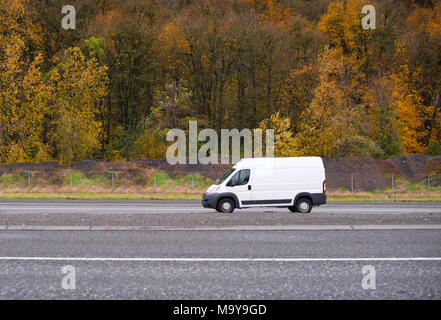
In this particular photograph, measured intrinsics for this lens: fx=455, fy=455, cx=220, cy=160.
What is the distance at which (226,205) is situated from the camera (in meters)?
17.7

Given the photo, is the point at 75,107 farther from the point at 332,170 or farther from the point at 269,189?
the point at 269,189

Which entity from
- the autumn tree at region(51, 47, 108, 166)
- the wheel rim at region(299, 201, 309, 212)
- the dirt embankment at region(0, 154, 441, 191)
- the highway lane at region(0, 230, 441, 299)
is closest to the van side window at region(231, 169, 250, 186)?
the wheel rim at region(299, 201, 309, 212)

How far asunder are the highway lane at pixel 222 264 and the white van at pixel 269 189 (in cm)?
687

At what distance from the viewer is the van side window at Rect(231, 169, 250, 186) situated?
58.5 feet

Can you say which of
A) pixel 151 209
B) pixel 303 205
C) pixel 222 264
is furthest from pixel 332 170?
pixel 222 264

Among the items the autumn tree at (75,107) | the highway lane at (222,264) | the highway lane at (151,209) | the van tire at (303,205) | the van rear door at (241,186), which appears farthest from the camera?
the autumn tree at (75,107)

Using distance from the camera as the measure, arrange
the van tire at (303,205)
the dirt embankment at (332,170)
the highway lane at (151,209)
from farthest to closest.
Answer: the dirt embankment at (332,170) → the van tire at (303,205) → the highway lane at (151,209)

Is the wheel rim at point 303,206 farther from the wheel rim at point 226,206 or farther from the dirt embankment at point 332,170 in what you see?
the dirt embankment at point 332,170

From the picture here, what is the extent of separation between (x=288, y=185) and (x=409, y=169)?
19.4 m

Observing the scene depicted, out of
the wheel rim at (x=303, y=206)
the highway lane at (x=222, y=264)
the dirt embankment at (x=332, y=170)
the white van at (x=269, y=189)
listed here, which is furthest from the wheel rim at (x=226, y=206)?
the dirt embankment at (x=332, y=170)

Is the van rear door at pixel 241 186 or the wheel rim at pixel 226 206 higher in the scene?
the van rear door at pixel 241 186

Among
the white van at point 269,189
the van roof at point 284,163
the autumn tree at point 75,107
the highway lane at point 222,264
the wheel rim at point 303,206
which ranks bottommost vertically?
the highway lane at point 222,264

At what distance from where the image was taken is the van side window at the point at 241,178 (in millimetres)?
17828

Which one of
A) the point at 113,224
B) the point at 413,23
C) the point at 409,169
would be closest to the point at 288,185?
the point at 113,224
